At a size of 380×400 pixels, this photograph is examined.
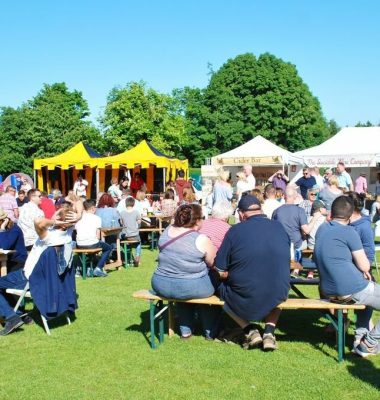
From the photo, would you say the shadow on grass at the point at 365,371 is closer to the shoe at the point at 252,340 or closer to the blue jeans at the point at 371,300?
the blue jeans at the point at 371,300

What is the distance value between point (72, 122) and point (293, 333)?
40.1 metres

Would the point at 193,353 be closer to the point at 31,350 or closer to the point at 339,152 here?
the point at 31,350

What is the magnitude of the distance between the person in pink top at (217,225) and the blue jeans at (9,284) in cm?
204

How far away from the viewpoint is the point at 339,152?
63.4ft

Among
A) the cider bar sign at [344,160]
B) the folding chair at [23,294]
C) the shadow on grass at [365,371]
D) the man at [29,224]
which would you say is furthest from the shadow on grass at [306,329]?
the cider bar sign at [344,160]

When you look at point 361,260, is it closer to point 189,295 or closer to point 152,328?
point 189,295

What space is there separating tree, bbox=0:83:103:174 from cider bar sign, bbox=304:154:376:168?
26688 millimetres

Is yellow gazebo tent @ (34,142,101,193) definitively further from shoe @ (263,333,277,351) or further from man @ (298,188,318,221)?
Result: shoe @ (263,333,277,351)

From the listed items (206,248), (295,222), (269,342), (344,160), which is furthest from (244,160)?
(269,342)

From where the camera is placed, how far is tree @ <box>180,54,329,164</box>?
40.9m

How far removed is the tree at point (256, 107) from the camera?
40875 mm

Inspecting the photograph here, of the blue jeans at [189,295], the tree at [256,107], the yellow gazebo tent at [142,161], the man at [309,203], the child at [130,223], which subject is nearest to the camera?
the blue jeans at [189,295]

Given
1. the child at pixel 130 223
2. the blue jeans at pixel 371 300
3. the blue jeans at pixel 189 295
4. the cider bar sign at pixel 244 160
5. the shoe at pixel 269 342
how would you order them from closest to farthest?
the blue jeans at pixel 371 300, the shoe at pixel 269 342, the blue jeans at pixel 189 295, the child at pixel 130 223, the cider bar sign at pixel 244 160

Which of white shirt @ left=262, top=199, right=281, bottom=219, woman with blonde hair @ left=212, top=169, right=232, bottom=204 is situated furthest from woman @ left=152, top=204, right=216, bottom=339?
woman with blonde hair @ left=212, top=169, right=232, bottom=204
